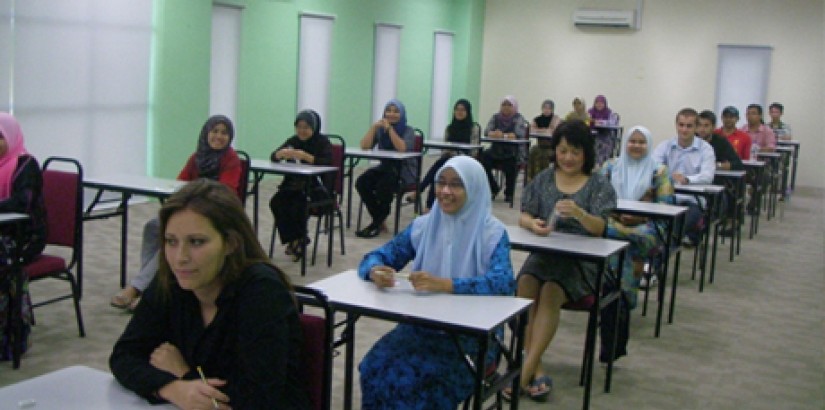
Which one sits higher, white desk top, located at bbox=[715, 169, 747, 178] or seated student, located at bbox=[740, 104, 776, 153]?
seated student, located at bbox=[740, 104, 776, 153]

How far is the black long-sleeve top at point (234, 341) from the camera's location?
6.55 feet

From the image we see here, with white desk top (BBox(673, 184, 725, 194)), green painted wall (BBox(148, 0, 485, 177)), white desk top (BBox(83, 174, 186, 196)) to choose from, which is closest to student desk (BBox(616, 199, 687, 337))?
white desk top (BBox(673, 184, 725, 194))

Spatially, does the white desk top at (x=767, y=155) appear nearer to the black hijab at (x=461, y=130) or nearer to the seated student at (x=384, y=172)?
the black hijab at (x=461, y=130)

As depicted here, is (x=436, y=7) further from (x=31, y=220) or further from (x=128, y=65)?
(x=31, y=220)

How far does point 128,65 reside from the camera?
868cm

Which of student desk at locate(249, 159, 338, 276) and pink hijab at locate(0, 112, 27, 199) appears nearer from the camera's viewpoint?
pink hijab at locate(0, 112, 27, 199)

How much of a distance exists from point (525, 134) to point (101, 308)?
20.9ft

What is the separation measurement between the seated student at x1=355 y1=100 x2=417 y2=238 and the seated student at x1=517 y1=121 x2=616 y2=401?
3.32 metres

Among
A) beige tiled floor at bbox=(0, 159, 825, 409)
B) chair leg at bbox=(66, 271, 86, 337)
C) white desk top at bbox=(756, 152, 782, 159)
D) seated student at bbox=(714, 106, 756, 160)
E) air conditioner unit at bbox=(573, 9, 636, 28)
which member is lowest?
beige tiled floor at bbox=(0, 159, 825, 409)

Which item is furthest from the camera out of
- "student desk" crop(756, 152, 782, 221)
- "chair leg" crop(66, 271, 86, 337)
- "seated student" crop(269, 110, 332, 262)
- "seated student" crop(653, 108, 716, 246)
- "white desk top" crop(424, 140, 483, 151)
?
"student desk" crop(756, 152, 782, 221)

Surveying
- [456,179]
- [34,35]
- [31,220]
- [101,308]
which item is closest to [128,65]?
[34,35]

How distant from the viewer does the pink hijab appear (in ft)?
13.9

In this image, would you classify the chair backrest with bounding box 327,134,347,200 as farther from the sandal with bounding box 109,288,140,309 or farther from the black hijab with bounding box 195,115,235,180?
the sandal with bounding box 109,288,140,309

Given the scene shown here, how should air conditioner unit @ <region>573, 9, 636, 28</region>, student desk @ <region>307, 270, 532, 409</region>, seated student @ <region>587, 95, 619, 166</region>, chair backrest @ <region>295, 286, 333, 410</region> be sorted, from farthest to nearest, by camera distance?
air conditioner unit @ <region>573, 9, 636, 28</region> → seated student @ <region>587, 95, 619, 166</region> → student desk @ <region>307, 270, 532, 409</region> → chair backrest @ <region>295, 286, 333, 410</region>
